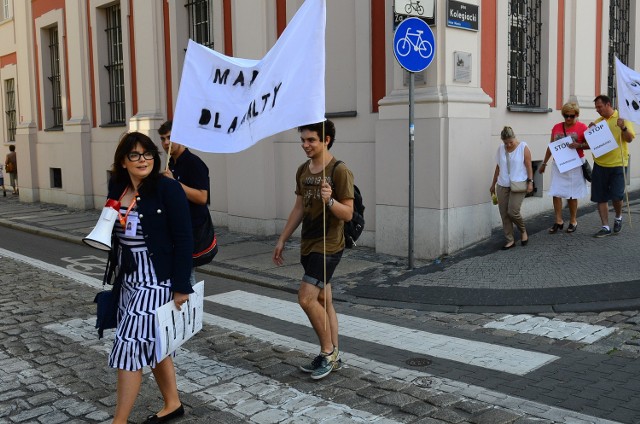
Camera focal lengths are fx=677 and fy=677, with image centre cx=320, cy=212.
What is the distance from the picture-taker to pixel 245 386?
4.86 m

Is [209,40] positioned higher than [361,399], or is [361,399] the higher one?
[209,40]

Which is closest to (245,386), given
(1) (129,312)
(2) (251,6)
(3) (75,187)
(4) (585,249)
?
(1) (129,312)

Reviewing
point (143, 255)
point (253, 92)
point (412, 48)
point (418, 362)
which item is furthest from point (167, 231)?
point (412, 48)

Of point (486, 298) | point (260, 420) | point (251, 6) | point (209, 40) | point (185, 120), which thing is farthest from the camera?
point (209, 40)

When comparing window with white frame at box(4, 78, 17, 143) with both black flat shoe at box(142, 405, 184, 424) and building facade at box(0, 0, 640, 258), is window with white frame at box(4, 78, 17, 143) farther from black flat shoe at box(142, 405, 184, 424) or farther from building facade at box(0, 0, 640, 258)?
black flat shoe at box(142, 405, 184, 424)

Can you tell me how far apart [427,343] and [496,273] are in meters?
2.58

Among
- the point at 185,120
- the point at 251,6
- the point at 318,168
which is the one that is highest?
the point at 251,6

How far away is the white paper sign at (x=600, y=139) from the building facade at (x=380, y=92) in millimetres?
1368

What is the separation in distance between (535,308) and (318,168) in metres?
3.06

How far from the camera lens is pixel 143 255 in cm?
398

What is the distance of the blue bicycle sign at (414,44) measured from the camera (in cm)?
834

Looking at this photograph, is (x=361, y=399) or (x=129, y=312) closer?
(x=129, y=312)

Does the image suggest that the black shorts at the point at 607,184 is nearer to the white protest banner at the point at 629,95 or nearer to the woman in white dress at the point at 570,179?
the woman in white dress at the point at 570,179

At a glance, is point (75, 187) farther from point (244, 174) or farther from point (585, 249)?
point (585, 249)
